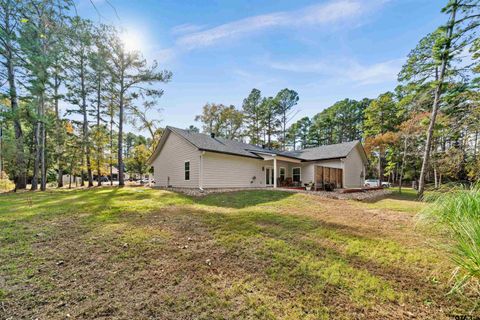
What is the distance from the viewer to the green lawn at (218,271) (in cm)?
252

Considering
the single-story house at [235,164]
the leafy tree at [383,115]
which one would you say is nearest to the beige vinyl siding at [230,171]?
the single-story house at [235,164]

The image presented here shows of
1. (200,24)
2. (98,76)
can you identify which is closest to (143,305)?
(200,24)

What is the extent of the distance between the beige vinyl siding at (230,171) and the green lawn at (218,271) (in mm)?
7933

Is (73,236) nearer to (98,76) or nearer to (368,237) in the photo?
(368,237)

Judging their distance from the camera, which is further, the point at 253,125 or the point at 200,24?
the point at 253,125

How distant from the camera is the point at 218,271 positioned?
3395 millimetres

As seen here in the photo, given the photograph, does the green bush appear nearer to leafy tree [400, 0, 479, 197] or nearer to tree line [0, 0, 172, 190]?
leafy tree [400, 0, 479, 197]

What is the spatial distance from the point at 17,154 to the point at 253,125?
29883 mm

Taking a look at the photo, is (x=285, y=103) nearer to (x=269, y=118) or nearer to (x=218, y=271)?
(x=269, y=118)

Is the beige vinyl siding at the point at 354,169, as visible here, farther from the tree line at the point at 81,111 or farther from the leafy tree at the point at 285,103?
the tree line at the point at 81,111

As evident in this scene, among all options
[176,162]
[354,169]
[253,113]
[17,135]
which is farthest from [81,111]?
[354,169]

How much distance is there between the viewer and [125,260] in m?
3.65

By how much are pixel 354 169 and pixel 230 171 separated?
46.9 ft

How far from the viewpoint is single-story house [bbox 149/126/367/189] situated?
554 inches
